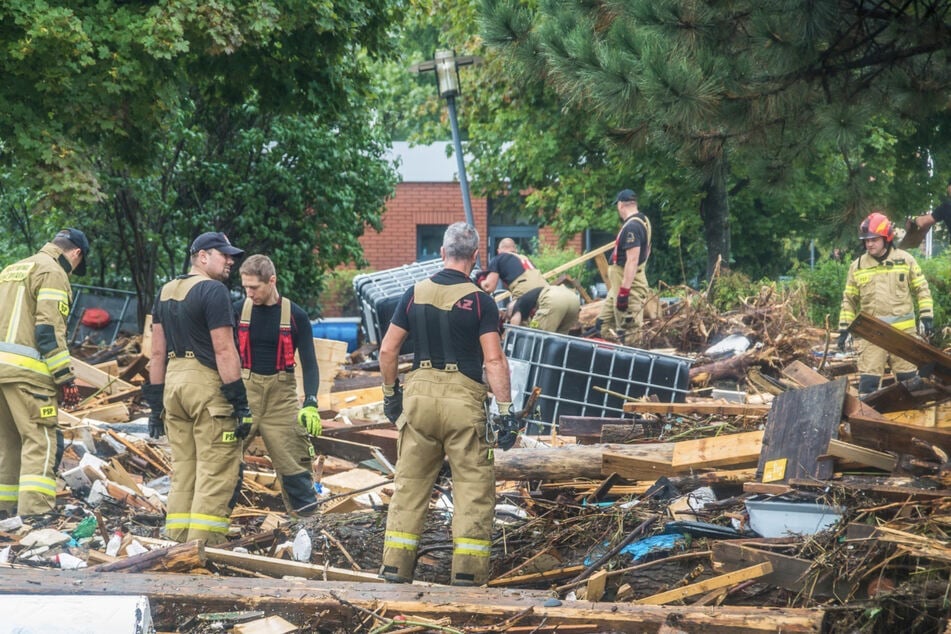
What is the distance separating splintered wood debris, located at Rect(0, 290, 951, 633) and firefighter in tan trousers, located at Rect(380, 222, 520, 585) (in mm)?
338

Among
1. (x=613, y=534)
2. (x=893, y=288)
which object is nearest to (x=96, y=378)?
(x=613, y=534)

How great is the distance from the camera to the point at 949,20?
20.7ft

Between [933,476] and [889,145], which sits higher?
[889,145]

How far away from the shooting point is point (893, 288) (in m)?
9.95

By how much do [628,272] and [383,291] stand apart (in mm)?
3800

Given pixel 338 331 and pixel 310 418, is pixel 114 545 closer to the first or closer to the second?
pixel 310 418

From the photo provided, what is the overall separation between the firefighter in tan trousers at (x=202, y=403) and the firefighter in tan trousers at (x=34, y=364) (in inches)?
44.8

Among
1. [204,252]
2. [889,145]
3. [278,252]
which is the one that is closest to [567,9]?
[204,252]

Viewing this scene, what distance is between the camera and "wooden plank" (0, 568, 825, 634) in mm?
4633

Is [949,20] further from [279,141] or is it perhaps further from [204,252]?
[279,141]

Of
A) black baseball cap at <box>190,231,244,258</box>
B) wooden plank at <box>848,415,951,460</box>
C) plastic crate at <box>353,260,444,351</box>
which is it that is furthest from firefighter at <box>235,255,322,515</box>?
plastic crate at <box>353,260,444,351</box>

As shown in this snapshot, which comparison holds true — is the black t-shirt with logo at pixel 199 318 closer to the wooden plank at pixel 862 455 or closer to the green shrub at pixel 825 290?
the wooden plank at pixel 862 455

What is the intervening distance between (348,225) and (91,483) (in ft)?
31.3

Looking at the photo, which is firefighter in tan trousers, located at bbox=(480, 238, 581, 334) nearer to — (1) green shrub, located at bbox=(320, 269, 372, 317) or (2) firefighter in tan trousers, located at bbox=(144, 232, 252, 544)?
(2) firefighter in tan trousers, located at bbox=(144, 232, 252, 544)
